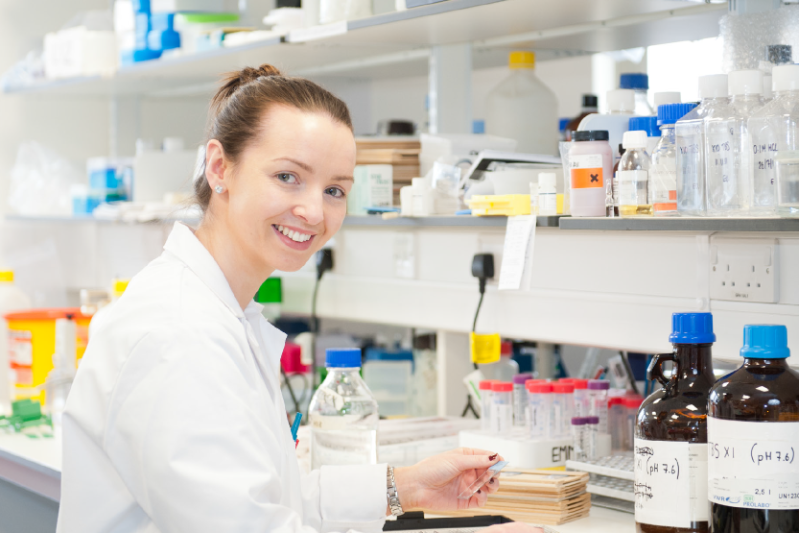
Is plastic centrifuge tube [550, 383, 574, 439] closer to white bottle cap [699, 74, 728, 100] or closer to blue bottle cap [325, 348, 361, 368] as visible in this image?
blue bottle cap [325, 348, 361, 368]

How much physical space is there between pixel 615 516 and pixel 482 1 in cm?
95

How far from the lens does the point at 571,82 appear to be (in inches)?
125

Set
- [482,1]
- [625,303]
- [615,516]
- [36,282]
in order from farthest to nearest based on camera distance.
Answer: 1. [36,282]
2. [625,303]
3. [482,1]
4. [615,516]

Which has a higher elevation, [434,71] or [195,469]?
[434,71]

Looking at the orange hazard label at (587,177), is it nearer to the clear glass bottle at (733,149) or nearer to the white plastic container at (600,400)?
the clear glass bottle at (733,149)

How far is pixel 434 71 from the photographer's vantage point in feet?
7.63

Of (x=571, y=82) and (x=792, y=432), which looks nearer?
(x=792, y=432)

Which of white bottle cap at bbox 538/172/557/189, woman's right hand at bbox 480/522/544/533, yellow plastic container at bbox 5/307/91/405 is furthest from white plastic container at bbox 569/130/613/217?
yellow plastic container at bbox 5/307/91/405

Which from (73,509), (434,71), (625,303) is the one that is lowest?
(73,509)

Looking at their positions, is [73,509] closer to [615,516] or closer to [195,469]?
[195,469]

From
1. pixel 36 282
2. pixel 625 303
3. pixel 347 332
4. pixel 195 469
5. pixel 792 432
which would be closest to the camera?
pixel 195 469

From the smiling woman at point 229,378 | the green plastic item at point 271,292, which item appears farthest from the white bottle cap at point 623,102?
the green plastic item at point 271,292

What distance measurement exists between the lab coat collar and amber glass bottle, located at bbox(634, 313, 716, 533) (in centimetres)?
60

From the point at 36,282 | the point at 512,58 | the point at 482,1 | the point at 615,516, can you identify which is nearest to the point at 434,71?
the point at 512,58
